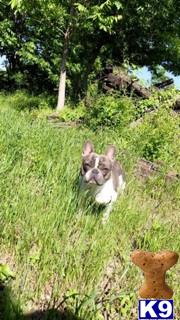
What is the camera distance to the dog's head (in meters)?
4.62

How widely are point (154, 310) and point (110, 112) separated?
9167 millimetres

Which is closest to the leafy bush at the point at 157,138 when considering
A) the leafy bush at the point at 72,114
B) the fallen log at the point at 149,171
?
the fallen log at the point at 149,171

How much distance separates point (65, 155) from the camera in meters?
6.23

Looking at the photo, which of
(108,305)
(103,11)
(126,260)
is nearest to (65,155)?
(126,260)

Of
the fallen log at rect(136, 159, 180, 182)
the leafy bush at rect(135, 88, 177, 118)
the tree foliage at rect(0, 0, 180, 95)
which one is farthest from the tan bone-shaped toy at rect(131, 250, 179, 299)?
the tree foliage at rect(0, 0, 180, 95)

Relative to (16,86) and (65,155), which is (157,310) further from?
(16,86)

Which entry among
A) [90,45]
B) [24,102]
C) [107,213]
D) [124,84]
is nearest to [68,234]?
[107,213]

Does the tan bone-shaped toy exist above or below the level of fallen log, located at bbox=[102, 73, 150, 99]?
below

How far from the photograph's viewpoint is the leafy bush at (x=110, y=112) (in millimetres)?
10609

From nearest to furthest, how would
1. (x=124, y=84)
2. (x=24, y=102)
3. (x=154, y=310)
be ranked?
1. (x=154, y=310)
2. (x=124, y=84)
3. (x=24, y=102)

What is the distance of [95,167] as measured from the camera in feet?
15.5

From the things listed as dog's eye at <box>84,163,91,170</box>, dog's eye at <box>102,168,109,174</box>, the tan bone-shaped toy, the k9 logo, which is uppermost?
dog's eye at <box>84,163,91,170</box>

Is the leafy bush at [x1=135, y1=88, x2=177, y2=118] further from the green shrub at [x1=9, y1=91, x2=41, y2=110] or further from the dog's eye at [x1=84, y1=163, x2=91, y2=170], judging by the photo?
the dog's eye at [x1=84, y1=163, x2=91, y2=170]

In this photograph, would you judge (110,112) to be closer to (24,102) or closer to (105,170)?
(105,170)
